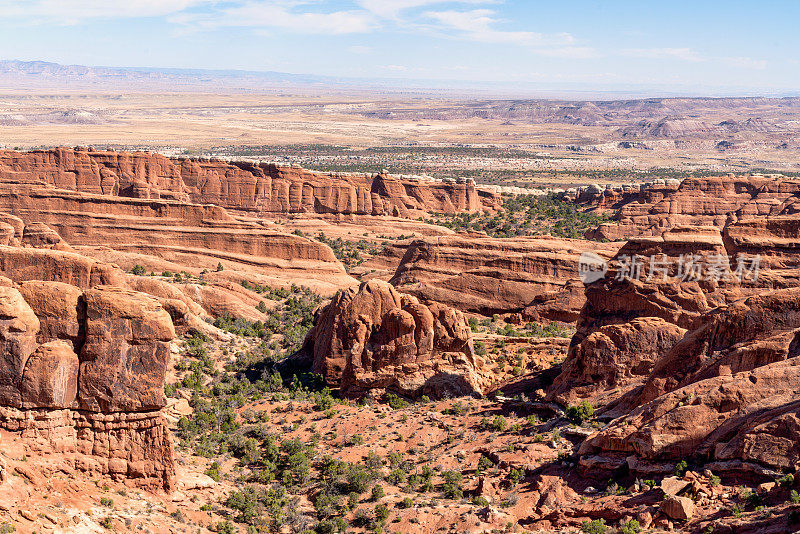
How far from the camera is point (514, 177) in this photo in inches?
6304

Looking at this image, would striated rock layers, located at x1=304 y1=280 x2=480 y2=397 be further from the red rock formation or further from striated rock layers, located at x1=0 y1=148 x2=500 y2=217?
striated rock layers, located at x1=0 y1=148 x2=500 y2=217

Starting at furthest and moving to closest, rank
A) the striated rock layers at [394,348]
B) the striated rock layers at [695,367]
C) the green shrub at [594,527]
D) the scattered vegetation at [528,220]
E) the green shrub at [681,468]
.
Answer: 1. the scattered vegetation at [528,220]
2. the striated rock layers at [394,348]
3. the green shrub at [681,468]
4. the striated rock layers at [695,367]
5. the green shrub at [594,527]

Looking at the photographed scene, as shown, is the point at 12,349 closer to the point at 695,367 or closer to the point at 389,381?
the point at 389,381

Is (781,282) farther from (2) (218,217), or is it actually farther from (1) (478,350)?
(2) (218,217)

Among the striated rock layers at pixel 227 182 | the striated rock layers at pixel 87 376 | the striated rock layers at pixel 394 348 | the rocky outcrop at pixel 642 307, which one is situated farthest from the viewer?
the striated rock layers at pixel 227 182

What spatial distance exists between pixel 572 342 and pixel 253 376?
614 inches

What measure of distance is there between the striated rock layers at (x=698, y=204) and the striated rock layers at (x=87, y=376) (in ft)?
215

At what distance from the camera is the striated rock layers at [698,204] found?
8562 centimetres

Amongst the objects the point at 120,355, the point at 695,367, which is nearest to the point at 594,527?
the point at 695,367

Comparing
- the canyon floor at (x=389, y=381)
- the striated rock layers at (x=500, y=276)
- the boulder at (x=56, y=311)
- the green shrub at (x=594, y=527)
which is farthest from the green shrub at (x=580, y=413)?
the striated rock layers at (x=500, y=276)

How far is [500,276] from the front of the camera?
51188mm

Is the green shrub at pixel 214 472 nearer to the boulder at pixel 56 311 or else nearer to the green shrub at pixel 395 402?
the boulder at pixel 56 311

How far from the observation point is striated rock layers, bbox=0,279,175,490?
2233 cm

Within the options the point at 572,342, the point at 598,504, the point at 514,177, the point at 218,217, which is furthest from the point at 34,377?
the point at 514,177
